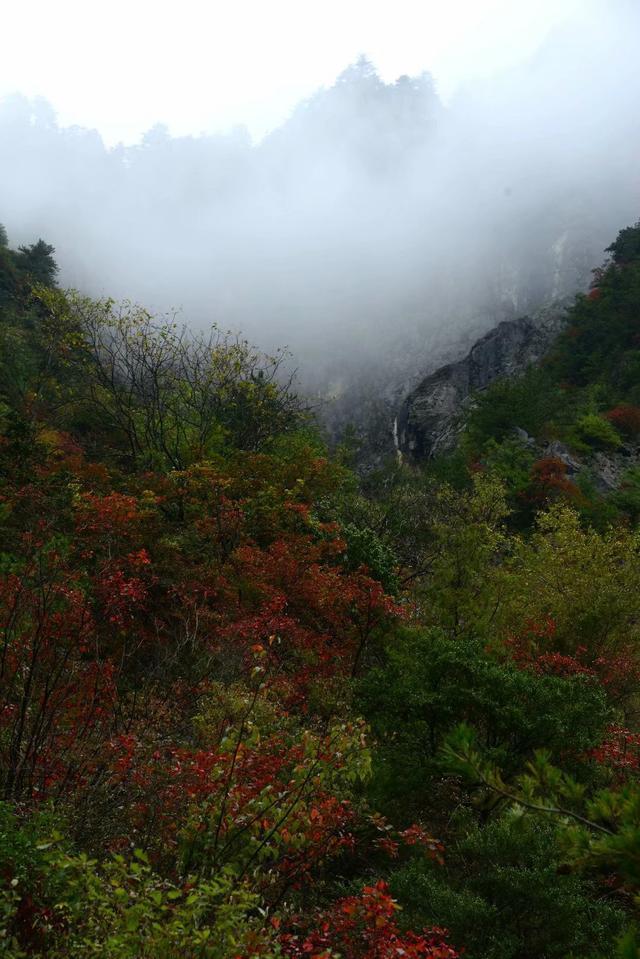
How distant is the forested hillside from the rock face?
2482 centimetres

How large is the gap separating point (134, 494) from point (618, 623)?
1340 cm

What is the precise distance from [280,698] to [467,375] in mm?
54520

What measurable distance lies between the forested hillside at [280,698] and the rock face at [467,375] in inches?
977

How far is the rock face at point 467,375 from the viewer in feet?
182

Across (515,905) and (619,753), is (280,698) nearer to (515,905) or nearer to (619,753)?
(515,905)

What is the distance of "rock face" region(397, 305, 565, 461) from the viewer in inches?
2186

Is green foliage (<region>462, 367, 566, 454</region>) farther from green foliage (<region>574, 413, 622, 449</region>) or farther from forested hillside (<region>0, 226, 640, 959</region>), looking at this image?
forested hillside (<region>0, 226, 640, 959</region>)

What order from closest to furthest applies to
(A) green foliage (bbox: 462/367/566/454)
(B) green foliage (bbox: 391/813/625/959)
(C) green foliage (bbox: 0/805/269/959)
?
(C) green foliage (bbox: 0/805/269/959) → (B) green foliage (bbox: 391/813/625/959) → (A) green foliage (bbox: 462/367/566/454)

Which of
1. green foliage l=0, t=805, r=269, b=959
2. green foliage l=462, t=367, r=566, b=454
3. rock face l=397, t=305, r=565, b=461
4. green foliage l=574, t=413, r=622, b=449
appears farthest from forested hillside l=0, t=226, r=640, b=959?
rock face l=397, t=305, r=565, b=461

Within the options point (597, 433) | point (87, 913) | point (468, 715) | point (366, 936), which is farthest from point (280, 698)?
point (597, 433)

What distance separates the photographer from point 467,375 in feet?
200

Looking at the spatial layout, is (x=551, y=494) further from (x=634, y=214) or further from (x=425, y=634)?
(x=634, y=214)

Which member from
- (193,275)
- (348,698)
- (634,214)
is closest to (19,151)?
(193,275)

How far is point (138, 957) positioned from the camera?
3455 mm
